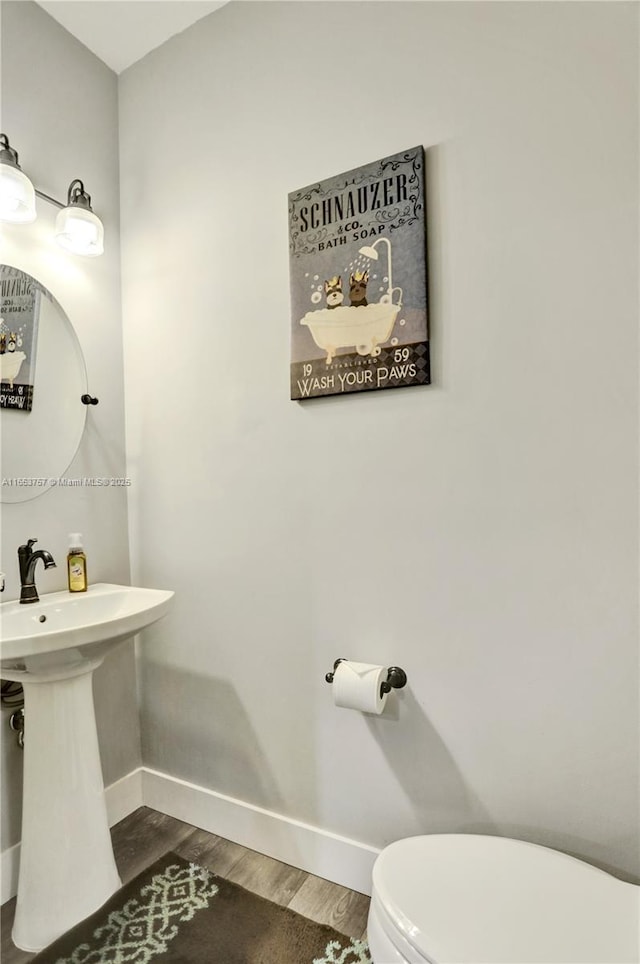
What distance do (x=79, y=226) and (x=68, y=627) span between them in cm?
123

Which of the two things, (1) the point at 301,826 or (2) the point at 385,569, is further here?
(1) the point at 301,826

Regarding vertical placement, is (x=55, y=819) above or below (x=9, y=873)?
above

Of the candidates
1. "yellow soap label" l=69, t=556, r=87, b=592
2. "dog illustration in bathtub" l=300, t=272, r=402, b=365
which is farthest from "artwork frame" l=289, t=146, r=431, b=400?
"yellow soap label" l=69, t=556, r=87, b=592

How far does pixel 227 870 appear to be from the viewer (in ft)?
4.81

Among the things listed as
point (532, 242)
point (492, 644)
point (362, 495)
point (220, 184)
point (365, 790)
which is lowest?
point (365, 790)

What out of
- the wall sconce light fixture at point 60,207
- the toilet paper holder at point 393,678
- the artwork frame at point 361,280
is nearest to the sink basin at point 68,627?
the toilet paper holder at point 393,678

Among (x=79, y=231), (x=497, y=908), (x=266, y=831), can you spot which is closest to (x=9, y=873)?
(x=266, y=831)

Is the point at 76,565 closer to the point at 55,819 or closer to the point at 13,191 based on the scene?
the point at 55,819

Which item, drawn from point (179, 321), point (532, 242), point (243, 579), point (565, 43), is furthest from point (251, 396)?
point (565, 43)

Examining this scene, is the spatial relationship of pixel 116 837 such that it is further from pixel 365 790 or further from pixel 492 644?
pixel 492 644

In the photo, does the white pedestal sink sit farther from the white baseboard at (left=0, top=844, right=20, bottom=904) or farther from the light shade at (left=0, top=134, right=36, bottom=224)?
the light shade at (left=0, top=134, right=36, bottom=224)

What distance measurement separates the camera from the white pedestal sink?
124cm

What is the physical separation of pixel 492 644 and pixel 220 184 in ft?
5.27

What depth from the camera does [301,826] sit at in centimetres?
147
